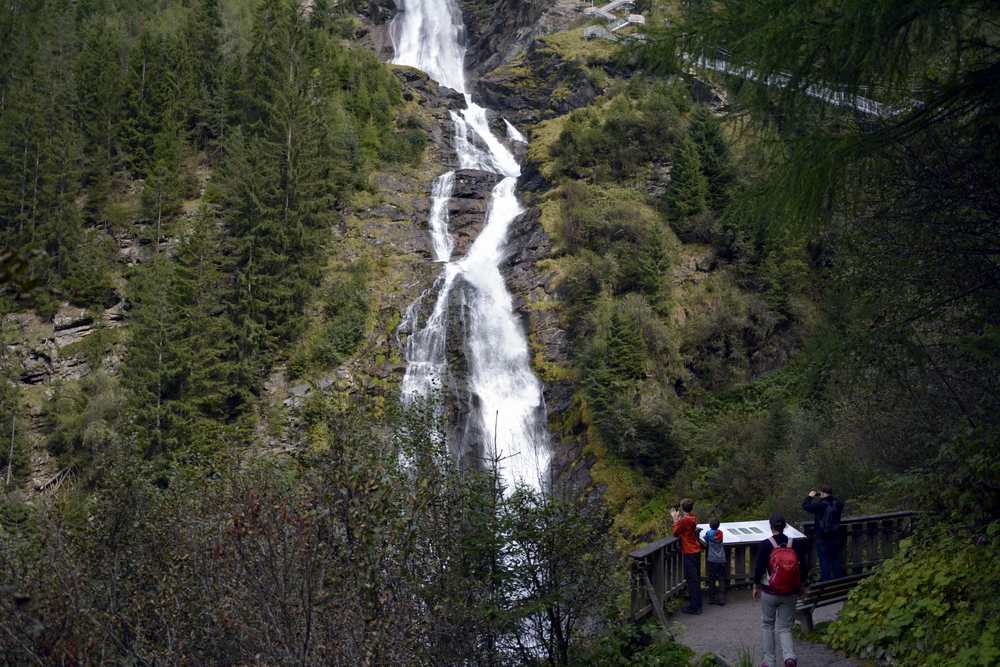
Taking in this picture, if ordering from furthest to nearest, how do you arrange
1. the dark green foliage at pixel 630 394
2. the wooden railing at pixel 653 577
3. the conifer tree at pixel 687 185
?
the conifer tree at pixel 687 185 → the dark green foliage at pixel 630 394 → the wooden railing at pixel 653 577

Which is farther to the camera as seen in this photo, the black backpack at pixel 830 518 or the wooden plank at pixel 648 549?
A: the black backpack at pixel 830 518

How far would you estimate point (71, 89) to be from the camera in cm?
3725

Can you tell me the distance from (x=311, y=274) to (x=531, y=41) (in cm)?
3730

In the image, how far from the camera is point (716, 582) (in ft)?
36.8

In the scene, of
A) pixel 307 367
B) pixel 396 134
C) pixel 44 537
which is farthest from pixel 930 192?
pixel 396 134

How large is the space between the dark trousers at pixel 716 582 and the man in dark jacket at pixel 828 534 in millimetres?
1320

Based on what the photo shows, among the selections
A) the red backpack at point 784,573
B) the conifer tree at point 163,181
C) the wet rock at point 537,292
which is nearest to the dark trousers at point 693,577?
the red backpack at point 784,573

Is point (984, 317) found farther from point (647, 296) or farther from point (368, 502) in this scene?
point (647, 296)

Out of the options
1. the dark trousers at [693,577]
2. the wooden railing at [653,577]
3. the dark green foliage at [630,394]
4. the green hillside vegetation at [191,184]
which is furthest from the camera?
the green hillside vegetation at [191,184]

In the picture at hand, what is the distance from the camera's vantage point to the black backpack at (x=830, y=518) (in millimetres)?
10398

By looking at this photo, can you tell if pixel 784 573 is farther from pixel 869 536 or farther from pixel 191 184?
pixel 191 184

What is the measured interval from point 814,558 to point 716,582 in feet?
5.53

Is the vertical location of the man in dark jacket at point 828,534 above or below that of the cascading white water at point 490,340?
below

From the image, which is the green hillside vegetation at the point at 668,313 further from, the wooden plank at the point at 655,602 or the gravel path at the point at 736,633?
the wooden plank at the point at 655,602
